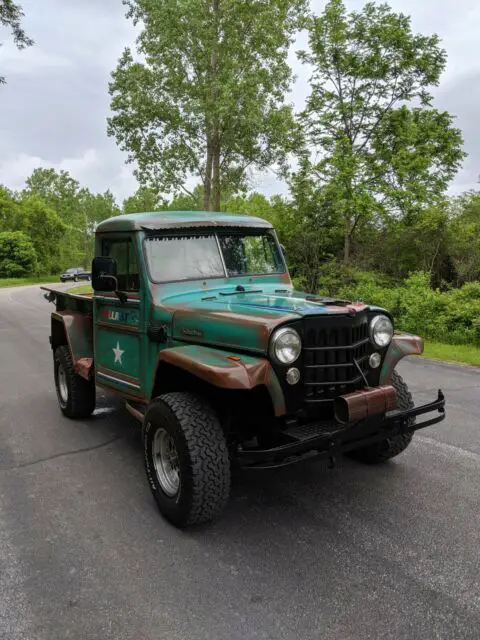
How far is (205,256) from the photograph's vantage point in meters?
4.22

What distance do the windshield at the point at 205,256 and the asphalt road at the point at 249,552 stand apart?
1674mm

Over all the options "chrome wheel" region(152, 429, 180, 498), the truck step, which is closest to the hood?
the truck step

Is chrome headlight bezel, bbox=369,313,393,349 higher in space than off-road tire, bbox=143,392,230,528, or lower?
higher

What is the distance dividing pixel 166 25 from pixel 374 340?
19.7 m

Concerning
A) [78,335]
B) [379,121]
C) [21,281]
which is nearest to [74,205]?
[21,281]

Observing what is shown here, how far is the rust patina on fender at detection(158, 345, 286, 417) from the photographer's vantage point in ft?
9.39

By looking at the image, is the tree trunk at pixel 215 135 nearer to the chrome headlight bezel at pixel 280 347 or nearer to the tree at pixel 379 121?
the tree at pixel 379 121

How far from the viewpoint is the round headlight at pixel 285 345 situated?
2965mm

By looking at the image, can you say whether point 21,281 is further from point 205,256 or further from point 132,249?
point 205,256

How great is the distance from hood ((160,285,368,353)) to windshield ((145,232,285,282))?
205mm

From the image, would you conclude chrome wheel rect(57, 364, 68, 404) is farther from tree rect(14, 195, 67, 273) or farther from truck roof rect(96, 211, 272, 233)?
tree rect(14, 195, 67, 273)

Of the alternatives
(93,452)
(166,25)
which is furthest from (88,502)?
(166,25)

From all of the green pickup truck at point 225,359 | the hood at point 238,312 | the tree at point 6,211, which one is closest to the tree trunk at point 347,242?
the green pickup truck at point 225,359

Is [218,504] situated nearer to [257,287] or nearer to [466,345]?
[257,287]
